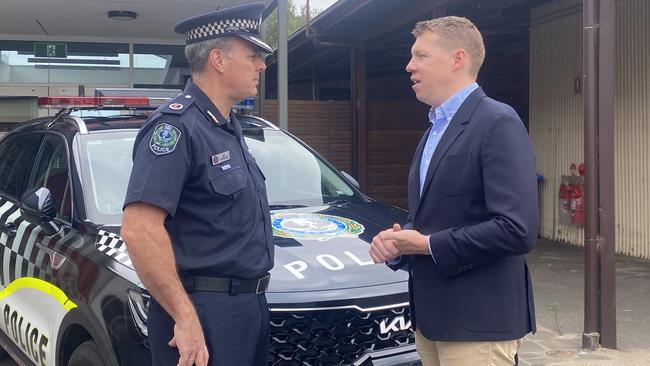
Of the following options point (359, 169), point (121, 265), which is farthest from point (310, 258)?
point (359, 169)

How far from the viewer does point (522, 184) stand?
210 cm

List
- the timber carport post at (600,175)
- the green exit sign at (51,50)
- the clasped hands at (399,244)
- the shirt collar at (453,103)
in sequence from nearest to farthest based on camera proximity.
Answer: the clasped hands at (399,244) → the shirt collar at (453,103) → the timber carport post at (600,175) → the green exit sign at (51,50)

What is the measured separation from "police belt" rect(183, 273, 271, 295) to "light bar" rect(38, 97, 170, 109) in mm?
2403

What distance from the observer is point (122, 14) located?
920 centimetres

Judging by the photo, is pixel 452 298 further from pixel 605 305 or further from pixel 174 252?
pixel 605 305

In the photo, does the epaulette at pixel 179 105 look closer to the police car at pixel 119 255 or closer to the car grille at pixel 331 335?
the police car at pixel 119 255

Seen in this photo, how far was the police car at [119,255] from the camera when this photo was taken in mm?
2930

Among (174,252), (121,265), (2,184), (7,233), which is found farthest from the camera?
(2,184)

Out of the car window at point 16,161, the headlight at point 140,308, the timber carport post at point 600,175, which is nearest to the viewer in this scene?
the headlight at point 140,308

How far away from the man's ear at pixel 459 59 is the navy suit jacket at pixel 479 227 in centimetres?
10

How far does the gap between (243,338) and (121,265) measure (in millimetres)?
938

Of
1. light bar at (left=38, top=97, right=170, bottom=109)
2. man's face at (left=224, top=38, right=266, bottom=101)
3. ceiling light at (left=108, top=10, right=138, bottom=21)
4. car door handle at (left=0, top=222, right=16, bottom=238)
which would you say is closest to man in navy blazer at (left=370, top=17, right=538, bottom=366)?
man's face at (left=224, top=38, right=266, bottom=101)

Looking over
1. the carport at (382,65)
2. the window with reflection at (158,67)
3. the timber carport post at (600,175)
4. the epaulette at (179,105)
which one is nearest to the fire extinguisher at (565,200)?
the carport at (382,65)

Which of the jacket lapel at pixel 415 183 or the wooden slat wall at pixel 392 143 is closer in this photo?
the jacket lapel at pixel 415 183
